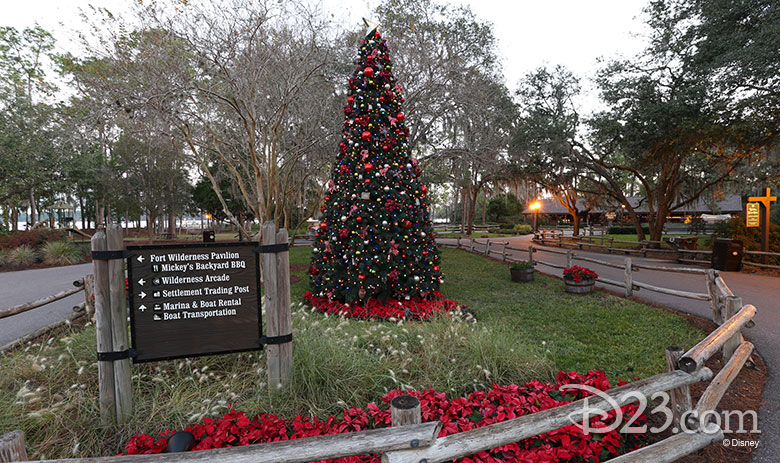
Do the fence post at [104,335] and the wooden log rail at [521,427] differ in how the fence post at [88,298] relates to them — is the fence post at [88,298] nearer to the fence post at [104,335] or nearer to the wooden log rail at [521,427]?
the fence post at [104,335]

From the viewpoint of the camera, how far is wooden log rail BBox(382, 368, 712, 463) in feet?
6.48

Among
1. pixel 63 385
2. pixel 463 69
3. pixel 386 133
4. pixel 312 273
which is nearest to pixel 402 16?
pixel 463 69

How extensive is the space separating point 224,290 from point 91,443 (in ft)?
5.09

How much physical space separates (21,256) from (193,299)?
19.2 meters

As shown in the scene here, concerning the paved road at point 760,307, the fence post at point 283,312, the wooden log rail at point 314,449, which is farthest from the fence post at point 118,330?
the paved road at point 760,307

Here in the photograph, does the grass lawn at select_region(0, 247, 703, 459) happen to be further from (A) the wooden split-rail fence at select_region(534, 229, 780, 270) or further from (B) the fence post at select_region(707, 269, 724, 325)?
(A) the wooden split-rail fence at select_region(534, 229, 780, 270)

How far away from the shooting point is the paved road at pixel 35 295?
22.6 ft

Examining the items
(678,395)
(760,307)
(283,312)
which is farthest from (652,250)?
(283,312)

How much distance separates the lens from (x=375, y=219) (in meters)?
7.34

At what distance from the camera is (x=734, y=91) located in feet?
41.0

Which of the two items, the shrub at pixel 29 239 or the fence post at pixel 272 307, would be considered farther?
the shrub at pixel 29 239

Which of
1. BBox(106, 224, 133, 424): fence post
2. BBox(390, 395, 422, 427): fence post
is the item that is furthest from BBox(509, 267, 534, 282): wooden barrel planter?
BBox(106, 224, 133, 424): fence post

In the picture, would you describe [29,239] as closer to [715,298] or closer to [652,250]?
[715,298]

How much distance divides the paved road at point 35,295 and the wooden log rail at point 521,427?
25.5 feet
